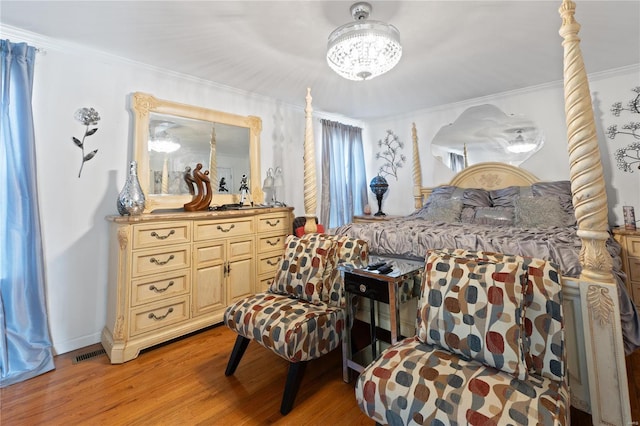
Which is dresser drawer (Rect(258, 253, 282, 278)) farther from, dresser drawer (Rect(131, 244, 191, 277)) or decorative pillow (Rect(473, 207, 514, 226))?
decorative pillow (Rect(473, 207, 514, 226))

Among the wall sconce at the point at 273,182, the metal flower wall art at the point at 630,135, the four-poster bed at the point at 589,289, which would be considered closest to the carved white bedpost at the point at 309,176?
the wall sconce at the point at 273,182

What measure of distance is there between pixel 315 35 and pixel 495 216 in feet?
8.17

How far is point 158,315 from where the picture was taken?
2.25m

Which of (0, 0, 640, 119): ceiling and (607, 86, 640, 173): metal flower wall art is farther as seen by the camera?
(607, 86, 640, 173): metal flower wall art

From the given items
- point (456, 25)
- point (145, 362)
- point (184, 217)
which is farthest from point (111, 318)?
point (456, 25)

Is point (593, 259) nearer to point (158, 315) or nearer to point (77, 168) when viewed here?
point (158, 315)

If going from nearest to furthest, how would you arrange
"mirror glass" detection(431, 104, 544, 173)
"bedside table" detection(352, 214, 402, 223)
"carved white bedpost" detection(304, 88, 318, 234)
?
"carved white bedpost" detection(304, 88, 318, 234) < "mirror glass" detection(431, 104, 544, 173) < "bedside table" detection(352, 214, 402, 223)

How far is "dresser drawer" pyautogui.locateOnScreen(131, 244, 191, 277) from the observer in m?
2.15

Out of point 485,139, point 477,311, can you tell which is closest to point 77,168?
point 477,311

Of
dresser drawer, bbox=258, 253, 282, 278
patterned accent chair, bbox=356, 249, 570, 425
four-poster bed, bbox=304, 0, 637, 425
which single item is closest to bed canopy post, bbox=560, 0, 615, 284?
Answer: four-poster bed, bbox=304, 0, 637, 425

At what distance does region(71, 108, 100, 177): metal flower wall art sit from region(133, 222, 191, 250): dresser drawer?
813 millimetres

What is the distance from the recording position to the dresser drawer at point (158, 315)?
2.14 m

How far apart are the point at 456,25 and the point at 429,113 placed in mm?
2274

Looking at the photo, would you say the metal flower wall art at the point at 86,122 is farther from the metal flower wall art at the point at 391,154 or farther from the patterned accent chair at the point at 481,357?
the metal flower wall art at the point at 391,154
